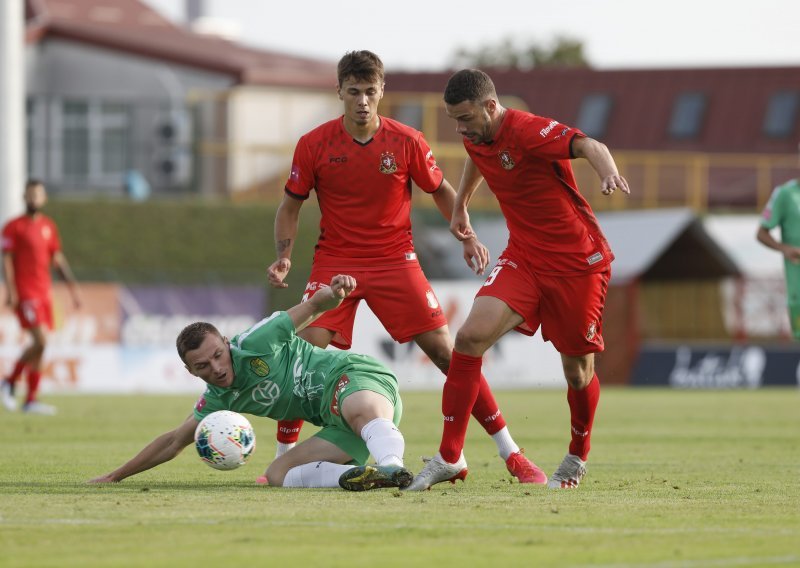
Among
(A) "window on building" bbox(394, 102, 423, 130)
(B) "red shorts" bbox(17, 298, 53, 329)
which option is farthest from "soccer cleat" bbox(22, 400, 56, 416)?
(A) "window on building" bbox(394, 102, 423, 130)

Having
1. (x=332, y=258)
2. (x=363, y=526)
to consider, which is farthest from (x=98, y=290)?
(x=363, y=526)

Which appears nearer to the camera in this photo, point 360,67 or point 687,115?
point 360,67

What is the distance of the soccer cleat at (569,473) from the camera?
9203 millimetres

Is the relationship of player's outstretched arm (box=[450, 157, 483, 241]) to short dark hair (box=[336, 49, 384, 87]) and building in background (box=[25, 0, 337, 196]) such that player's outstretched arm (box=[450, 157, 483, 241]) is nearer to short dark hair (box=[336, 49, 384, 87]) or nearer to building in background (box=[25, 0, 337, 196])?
short dark hair (box=[336, 49, 384, 87])

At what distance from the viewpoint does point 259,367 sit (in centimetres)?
898

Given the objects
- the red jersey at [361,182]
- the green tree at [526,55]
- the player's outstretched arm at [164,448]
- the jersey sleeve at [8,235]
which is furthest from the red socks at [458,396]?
the green tree at [526,55]

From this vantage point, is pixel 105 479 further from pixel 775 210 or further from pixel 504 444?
pixel 775 210

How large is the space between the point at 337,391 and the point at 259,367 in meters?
0.47

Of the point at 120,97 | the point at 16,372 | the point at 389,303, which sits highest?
the point at 120,97

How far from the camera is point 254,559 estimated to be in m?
6.05

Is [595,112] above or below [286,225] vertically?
above

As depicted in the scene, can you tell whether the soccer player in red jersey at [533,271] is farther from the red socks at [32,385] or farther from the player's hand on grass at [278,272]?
the red socks at [32,385]

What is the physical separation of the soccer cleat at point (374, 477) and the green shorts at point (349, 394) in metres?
0.37

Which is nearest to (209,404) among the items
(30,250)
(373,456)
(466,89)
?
(373,456)
